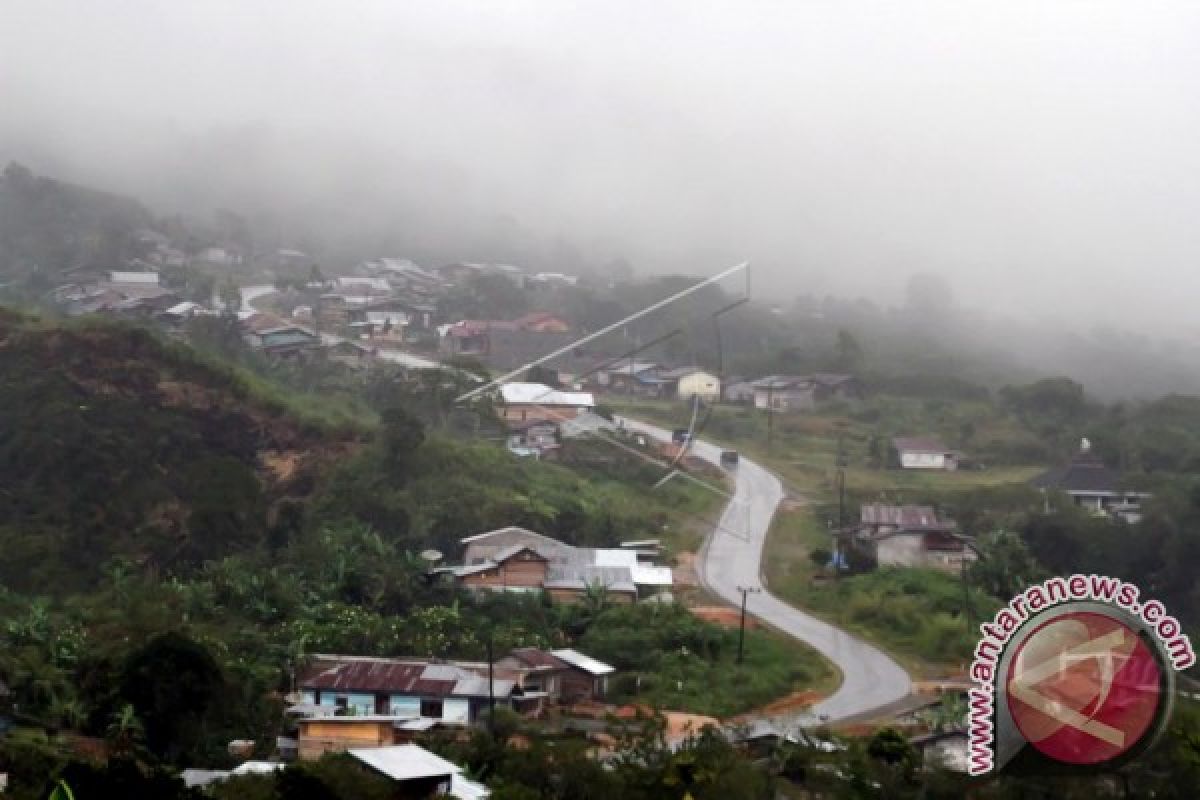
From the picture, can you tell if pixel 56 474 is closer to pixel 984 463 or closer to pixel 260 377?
pixel 260 377

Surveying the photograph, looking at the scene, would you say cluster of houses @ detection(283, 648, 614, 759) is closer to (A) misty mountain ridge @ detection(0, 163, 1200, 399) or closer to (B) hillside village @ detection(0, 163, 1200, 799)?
(B) hillside village @ detection(0, 163, 1200, 799)

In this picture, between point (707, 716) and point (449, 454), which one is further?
point (449, 454)

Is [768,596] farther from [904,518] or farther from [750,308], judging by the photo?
[750,308]

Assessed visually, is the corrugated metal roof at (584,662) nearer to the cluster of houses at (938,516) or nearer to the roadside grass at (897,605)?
the roadside grass at (897,605)

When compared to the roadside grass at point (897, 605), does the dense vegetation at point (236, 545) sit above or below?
above

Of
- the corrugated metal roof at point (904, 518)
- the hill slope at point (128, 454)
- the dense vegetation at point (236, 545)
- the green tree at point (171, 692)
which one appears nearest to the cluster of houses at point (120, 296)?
the dense vegetation at point (236, 545)

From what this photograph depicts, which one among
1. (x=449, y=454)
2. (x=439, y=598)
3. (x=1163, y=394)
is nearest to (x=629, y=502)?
(x=449, y=454)

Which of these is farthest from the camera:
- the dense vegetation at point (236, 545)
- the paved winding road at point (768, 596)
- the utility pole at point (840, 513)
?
the utility pole at point (840, 513)

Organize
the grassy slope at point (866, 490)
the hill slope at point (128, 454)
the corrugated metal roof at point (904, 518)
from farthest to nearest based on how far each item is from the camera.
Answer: the corrugated metal roof at point (904, 518)
the hill slope at point (128, 454)
the grassy slope at point (866, 490)
